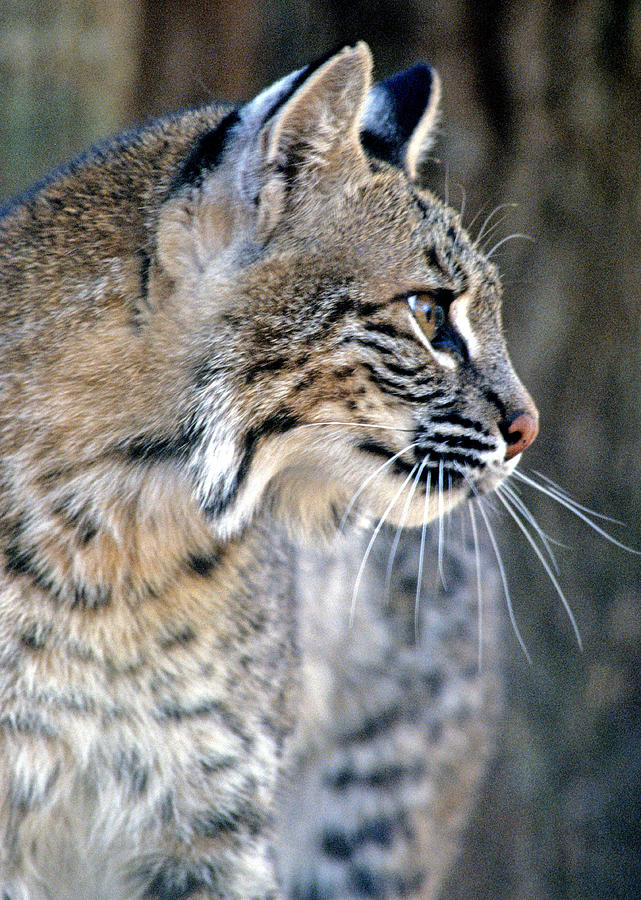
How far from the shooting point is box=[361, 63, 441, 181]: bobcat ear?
2.98 metres

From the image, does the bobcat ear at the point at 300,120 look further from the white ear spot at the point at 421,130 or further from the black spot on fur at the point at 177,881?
the black spot on fur at the point at 177,881

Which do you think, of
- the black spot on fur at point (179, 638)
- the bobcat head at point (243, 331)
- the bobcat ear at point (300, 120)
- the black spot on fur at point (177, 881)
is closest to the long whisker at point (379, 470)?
the bobcat head at point (243, 331)

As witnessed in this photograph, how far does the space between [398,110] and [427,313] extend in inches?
28.1

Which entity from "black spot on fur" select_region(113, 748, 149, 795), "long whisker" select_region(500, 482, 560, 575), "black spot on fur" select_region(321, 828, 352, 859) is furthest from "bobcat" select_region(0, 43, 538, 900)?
"black spot on fur" select_region(321, 828, 352, 859)

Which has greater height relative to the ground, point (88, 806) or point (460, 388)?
point (460, 388)

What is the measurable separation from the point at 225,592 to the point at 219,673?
0.21 metres

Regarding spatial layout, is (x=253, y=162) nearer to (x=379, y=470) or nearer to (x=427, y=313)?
(x=427, y=313)

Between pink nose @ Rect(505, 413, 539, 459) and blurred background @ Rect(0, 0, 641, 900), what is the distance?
1.48 meters

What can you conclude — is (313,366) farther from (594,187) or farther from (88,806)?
(594,187)

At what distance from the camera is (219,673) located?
2.85 metres

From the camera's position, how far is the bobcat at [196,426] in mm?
2428

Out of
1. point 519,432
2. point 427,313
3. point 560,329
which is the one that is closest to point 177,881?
point 519,432

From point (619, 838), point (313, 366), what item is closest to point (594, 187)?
point (313, 366)

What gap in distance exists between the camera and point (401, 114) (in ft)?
9.90
